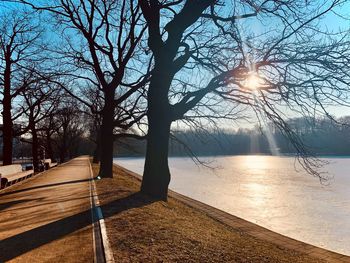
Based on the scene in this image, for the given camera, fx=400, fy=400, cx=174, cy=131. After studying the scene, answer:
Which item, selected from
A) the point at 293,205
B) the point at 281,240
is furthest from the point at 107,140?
the point at 281,240

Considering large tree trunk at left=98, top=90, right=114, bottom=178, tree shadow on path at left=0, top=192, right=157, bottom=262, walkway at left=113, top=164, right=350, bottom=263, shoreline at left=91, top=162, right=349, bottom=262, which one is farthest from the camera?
large tree trunk at left=98, top=90, right=114, bottom=178

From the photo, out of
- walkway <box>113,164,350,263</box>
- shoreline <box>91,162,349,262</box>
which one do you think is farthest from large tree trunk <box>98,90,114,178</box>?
shoreline <box>91,162,349,262</box>

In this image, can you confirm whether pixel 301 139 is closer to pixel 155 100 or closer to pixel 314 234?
pixel 314 234

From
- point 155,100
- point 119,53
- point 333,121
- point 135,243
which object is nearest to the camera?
point 135,243

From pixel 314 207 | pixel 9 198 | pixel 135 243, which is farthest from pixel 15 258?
pixel 314 207

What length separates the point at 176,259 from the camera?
225 inches

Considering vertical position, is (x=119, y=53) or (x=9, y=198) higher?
(x=119, y=53)

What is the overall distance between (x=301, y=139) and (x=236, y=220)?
3.44m

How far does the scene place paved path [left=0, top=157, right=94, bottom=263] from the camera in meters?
5.95

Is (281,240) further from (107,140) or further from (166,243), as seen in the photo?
(107,140)

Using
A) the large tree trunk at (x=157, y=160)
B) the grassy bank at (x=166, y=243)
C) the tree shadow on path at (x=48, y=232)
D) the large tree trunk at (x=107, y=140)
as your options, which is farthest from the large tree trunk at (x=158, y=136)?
the large tree trunk at (x=107, y=140)

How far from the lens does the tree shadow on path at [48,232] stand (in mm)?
6246

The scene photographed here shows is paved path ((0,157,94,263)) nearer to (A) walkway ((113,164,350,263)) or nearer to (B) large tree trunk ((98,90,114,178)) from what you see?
(A) walkway ((113,164,350,263))

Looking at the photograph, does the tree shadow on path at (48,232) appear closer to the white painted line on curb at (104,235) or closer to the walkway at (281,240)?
the white painted line on curb at (104,235)
